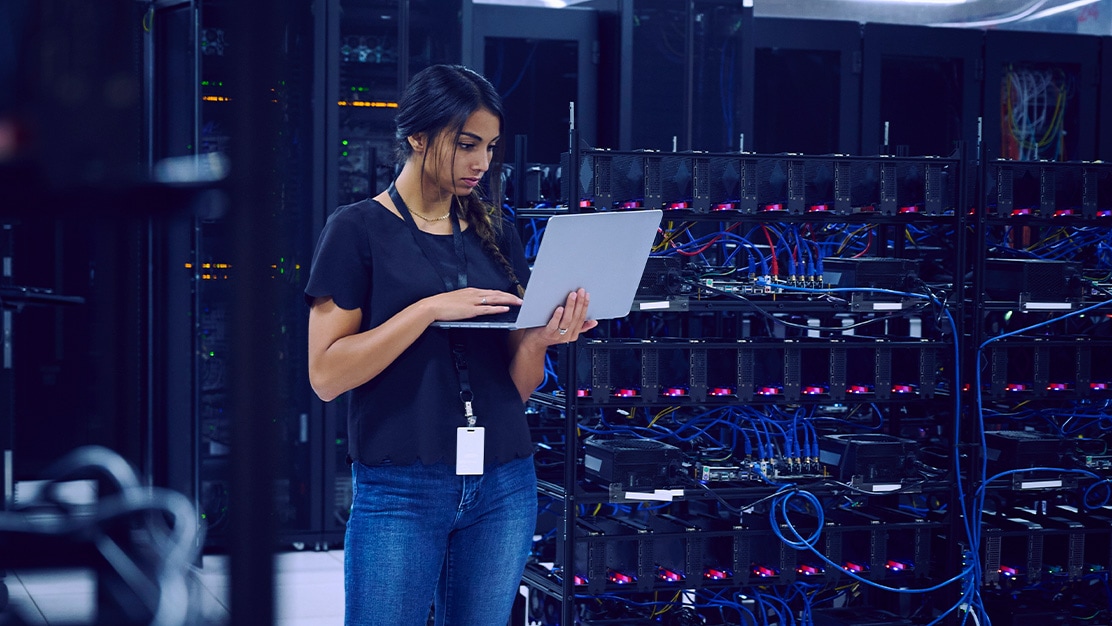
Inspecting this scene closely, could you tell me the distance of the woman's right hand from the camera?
6.22 ft

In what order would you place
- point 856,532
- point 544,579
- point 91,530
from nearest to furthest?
point 91,530 < point 544,579 < point 856,532

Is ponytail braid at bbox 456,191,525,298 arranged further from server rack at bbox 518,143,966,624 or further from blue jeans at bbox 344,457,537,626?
server rack at bbox 518,143,966,624

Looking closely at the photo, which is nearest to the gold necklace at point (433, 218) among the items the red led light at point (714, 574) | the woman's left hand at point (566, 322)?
the woman's left hand at point (566, 322)

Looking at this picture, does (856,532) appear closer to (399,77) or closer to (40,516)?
(399,77)

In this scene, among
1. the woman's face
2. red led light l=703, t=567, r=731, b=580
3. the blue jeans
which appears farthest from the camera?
red led light l=703, t=567, r=731, b=580

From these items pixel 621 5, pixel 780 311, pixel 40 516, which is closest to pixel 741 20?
pixel 621 5

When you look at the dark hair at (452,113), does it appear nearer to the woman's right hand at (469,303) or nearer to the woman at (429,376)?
the woman at (429,376)

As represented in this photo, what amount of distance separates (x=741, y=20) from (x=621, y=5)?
523 mm

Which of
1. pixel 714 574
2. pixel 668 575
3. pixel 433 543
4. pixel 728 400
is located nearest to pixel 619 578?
pixel 668 575

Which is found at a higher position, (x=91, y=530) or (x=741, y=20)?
(x=741, y=20)

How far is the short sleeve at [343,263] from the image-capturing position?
6.31ft

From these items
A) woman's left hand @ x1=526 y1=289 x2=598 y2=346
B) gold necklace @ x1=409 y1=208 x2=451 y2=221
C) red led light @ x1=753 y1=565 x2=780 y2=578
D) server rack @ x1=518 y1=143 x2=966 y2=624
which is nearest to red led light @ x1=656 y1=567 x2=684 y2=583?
server rack @ x1=518 y1=143 x2=966 y2=624

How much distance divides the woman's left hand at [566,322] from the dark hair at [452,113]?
14 centimetres

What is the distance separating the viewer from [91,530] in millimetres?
917
